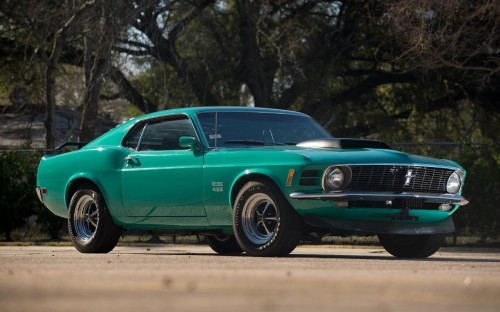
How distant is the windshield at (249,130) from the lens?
12.1 m

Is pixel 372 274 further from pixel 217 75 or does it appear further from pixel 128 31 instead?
pixel 217 75

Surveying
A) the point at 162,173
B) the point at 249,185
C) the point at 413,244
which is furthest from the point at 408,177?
the point at 162,173

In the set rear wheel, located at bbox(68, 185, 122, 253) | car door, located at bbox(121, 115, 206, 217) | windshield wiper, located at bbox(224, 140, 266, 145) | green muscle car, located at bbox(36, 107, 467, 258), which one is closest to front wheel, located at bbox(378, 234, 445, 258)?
green muscle car, located at bbox(36, 107, 467, 258)

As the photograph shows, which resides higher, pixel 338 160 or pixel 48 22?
pixel 48 22

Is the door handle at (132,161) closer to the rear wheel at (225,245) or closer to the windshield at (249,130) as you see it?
the windshield at (249,130)

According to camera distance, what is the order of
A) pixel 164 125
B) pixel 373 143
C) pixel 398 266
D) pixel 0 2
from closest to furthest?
pixel 398 266, pixel 373 143, pixel 164 125, pixel 0 2

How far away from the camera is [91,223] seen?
43.3 feet

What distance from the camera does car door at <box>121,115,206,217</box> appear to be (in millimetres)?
11961

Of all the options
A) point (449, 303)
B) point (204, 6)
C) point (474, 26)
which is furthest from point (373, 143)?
A: point (204, 6)

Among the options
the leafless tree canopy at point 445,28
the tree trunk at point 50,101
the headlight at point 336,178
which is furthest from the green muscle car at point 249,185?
the tree trunk at point 50,101

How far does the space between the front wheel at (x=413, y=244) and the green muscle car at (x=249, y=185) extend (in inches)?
0.4

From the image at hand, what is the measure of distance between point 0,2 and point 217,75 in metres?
5.87

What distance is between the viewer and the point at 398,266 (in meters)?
9.86

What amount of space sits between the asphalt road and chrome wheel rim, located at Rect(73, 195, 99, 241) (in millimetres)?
2741
